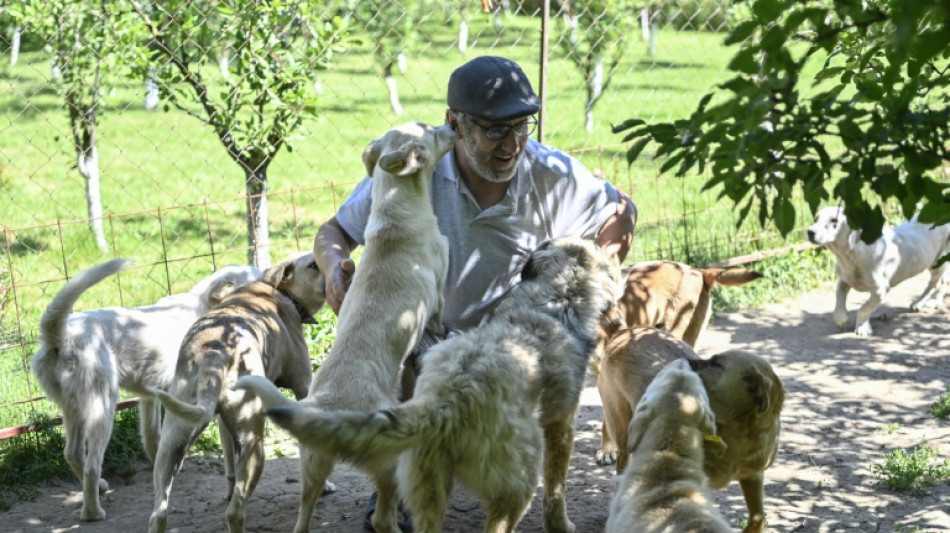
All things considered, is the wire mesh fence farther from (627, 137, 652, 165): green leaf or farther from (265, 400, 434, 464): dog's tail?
(265, 400, 434, 464): dog's tail

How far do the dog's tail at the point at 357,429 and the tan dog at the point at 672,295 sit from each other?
2.60 m

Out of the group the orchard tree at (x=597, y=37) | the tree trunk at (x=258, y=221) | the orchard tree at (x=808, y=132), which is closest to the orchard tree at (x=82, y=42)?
the tree trunk at (x=258, y=221)

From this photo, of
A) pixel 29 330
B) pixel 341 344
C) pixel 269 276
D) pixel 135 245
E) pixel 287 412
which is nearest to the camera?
pixel 287 412

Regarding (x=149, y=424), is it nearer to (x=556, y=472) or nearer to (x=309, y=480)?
(x=309, y=480)

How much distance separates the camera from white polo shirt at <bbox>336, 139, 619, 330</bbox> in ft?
16.8

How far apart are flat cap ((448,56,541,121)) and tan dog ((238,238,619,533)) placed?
2.29 feet

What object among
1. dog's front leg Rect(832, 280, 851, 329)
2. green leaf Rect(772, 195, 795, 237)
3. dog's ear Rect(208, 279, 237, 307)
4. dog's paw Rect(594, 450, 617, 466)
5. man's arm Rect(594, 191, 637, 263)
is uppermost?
green leaf Rect(772, 195, 795, 237)

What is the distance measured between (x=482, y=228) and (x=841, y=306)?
447 cm

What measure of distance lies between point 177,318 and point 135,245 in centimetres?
451

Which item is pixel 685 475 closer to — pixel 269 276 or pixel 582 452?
pixel 582 452

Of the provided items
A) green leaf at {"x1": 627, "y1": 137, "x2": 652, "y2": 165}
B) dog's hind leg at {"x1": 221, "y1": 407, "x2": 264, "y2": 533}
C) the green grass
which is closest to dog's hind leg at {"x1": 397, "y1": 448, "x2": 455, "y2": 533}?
dog's hind leg at {"x1": 221, "y1": 407, "x2": 264, "y2": 533}

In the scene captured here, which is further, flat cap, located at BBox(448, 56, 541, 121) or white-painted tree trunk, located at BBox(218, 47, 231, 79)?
white-painted tree trunk, located at BBox(218, 47, 231, 79)

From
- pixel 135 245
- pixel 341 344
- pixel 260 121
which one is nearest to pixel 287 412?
pixel 341 344

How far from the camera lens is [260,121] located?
7.29 meters
